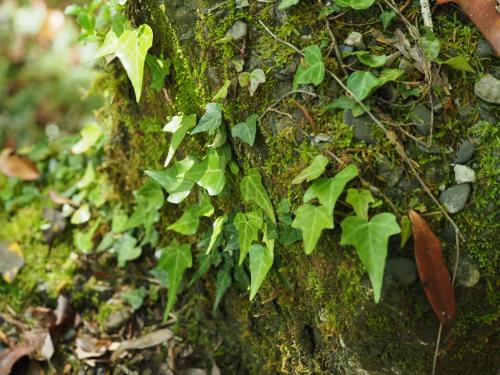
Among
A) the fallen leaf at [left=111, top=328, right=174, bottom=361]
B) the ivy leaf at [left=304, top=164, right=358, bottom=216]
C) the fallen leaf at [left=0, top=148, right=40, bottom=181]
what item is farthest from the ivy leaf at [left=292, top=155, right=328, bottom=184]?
the fallen leaf at [left=0, top=148, right=40, bottom=181]

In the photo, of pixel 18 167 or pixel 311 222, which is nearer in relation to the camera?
pixel 311 222

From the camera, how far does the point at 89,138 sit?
110 inches

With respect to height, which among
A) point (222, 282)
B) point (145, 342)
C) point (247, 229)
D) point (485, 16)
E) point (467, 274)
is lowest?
point (145, 342)

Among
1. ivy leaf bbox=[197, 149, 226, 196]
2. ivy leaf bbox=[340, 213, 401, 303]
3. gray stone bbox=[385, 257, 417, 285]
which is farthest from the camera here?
ivy leaf bbox=[197, 149, 226, 196]

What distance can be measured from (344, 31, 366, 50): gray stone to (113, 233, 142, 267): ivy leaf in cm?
151

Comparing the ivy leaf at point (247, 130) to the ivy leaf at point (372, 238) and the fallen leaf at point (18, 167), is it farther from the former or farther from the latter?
the fallen leaf at point (18, 167)

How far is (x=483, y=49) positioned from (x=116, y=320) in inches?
78.0

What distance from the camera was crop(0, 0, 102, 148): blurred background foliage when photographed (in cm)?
382

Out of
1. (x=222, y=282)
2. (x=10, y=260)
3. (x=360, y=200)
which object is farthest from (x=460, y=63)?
(x=10, y=260)

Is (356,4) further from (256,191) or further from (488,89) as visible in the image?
(256,191)

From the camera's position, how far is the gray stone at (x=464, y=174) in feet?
4.90

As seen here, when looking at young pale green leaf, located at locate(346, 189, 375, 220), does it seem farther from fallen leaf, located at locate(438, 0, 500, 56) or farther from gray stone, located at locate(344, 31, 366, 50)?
fallen leaf, located at locate(438, 0, 500, 56)

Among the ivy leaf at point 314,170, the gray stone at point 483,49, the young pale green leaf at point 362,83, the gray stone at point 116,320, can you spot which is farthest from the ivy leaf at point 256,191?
the gray stone at point 116,320

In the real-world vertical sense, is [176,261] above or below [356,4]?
below
